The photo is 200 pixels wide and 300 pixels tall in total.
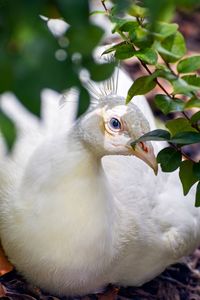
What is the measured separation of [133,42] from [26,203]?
24.8 inches

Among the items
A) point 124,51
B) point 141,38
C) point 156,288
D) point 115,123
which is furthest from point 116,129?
point 156,288

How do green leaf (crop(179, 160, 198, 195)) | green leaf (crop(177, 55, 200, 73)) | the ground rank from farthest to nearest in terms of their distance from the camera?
1. the ground
2. green leaf (crop(179, 160, 198, 195))
3. green leaf (crop(177, 55, 200, 73))

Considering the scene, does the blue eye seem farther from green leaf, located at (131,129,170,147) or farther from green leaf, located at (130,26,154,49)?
green leaf, located at (130,26,154,49)

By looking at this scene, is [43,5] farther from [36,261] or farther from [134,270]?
[134,270]

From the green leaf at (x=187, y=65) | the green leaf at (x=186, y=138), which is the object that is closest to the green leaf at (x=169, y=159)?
the green leaf at (x=186, y=138)

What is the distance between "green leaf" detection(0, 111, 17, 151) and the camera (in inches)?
40.5

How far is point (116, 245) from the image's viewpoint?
222cm

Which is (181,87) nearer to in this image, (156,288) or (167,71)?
(167,71)

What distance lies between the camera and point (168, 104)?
1.76 meters

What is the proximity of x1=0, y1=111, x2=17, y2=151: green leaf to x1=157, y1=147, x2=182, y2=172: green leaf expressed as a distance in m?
0.88

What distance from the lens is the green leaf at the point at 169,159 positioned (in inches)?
73.7

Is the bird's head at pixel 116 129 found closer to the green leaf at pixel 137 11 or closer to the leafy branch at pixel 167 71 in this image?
the leafy branch at pixel 167 71

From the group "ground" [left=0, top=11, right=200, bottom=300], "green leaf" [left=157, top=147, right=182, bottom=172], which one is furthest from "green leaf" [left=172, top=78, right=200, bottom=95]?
"ground" [left=0, top=11, right=200, bottom=300]

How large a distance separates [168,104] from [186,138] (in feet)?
0.31
